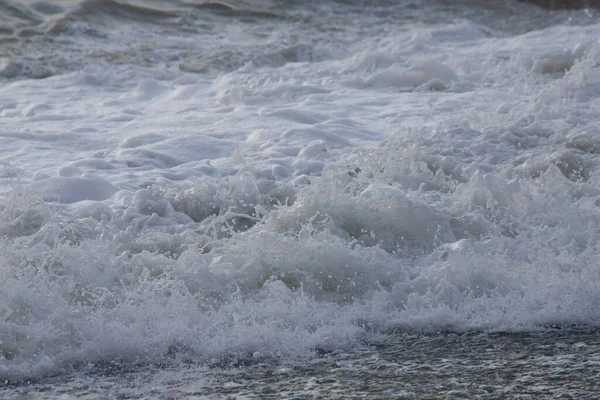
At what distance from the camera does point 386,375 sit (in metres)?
3.32

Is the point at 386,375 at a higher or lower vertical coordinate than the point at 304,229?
lower

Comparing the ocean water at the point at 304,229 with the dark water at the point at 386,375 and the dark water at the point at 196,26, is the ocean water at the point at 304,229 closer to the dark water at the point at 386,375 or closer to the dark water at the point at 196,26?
the dark water at the point at 386,375

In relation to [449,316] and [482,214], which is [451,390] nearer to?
[449,316]

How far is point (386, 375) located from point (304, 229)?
1.23 meters

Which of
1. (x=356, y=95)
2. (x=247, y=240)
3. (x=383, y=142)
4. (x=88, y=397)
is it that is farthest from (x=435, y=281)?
(x=356, y=95)

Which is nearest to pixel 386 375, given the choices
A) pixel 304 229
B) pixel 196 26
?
pixel 304 229

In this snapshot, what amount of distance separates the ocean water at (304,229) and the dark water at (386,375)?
0.03ft

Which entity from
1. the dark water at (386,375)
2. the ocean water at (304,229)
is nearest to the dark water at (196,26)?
the ocean water at (304,229)

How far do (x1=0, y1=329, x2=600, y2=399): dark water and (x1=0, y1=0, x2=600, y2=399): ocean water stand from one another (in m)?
0.01

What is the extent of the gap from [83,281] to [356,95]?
4.37 m

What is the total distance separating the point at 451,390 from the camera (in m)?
3.17

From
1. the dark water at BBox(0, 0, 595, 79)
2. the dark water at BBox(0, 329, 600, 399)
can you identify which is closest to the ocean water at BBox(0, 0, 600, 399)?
the dark water at BBox(0, 329, 600, 399)

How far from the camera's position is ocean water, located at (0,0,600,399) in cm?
342

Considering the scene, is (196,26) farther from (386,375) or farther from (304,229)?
(386,375)
